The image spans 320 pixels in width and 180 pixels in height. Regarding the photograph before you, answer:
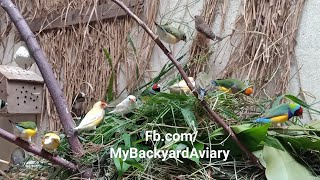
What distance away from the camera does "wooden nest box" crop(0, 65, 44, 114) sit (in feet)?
4.70

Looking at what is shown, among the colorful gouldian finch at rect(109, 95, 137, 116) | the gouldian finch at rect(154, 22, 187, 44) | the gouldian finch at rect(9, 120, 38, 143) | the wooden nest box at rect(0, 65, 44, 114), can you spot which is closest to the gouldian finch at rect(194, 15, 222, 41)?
the gouldian finch at rect(154, 22, 187, 44)

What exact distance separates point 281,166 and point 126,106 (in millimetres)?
365

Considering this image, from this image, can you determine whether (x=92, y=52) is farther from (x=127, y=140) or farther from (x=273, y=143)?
(x=273, y=143)

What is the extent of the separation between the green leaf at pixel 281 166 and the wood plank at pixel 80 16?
2.50 ft

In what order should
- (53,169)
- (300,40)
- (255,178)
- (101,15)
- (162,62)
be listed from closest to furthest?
(255,178), (53,169), (300,40), (162,62), (101,15)

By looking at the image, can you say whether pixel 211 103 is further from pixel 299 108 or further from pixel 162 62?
pixel 162 62

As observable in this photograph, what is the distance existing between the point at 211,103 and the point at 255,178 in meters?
0.17

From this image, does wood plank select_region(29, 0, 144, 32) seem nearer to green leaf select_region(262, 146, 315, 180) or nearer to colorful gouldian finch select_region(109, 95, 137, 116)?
colorful gouldian finch select_region(109, 95, 137, 116)

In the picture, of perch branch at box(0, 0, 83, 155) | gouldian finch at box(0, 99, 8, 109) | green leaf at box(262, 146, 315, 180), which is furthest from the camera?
gouldian finch at box(0, 99, 8, 109)

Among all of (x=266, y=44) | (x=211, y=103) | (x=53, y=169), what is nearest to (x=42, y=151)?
(x=53, y=169)

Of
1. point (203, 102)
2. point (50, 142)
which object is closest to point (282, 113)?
point (203, 102)

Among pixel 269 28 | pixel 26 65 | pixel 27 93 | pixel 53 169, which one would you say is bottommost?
pixel 53 169

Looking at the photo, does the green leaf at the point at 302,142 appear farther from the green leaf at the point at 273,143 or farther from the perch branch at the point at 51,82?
the perch branch at the point at 51,82

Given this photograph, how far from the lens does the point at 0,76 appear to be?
4.71 ft
